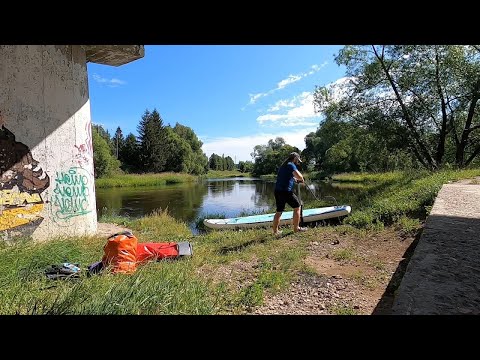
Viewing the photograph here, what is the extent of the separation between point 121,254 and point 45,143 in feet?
11.8

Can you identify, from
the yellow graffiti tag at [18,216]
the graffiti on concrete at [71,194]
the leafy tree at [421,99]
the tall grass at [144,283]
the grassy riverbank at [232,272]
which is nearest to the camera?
the tall grass at [144,283]

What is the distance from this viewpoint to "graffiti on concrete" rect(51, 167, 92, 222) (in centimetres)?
711

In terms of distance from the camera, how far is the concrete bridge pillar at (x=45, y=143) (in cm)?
625

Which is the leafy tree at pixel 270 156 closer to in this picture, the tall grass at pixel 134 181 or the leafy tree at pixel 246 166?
the leafy tree at pixel 246 166

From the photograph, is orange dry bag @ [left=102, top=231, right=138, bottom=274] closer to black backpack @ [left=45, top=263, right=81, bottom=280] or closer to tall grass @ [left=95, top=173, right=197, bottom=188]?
black backpack @ [left=45, top=263, right=81, bottom=280]

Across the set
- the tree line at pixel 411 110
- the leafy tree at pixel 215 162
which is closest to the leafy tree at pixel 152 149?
the tree line at pixel 411 110

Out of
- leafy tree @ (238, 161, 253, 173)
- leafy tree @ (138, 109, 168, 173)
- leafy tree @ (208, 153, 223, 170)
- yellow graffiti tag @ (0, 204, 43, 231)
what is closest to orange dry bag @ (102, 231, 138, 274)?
yellow graffiti tag @ (0, 204, 43, 231)

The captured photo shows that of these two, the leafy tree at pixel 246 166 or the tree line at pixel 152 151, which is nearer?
the tree line at pixel 152 151

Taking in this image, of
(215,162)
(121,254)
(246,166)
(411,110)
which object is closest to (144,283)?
(121,254)

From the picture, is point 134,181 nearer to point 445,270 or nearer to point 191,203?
point 191,203

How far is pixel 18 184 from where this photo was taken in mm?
6398

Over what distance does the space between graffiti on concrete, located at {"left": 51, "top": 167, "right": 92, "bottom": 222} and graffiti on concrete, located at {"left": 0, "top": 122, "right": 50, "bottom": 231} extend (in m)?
0.33
